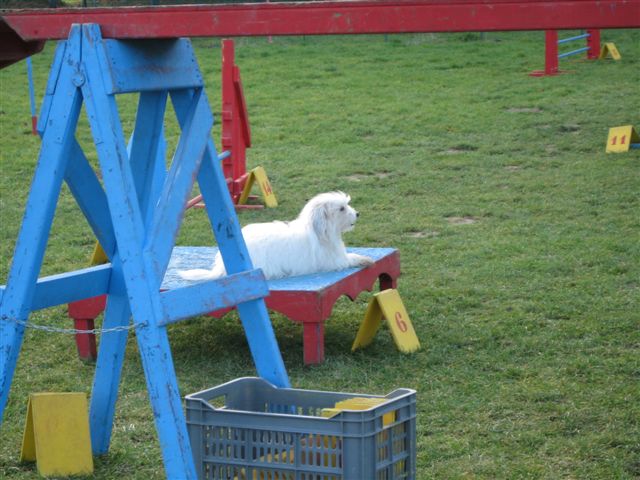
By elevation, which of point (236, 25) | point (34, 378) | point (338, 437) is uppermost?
point (236, 25)

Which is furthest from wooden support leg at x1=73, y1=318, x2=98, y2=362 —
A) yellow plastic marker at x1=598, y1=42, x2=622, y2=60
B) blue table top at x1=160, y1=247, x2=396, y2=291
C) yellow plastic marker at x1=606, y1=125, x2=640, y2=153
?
yellow plastic marker at x1=598, y1=42, x2=622, y2=60

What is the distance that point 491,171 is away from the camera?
417 inches

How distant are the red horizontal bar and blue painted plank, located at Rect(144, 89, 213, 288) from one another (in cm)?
46

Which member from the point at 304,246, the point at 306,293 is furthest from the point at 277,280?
the point at 306,293

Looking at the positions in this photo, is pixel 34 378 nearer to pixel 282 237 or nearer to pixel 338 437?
pixel 282 237

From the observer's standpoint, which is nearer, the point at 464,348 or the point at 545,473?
the point at 545,473

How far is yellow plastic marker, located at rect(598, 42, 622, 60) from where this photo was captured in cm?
1719

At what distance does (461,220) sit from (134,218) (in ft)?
18.1

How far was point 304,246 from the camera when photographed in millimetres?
6113

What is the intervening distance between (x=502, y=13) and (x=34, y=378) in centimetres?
336

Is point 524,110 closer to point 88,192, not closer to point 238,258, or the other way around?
point 238,258

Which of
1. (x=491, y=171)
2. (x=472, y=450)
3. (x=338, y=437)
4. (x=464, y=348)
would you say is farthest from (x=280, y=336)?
(x=491, y=171)

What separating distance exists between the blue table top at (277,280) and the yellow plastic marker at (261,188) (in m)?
2.81

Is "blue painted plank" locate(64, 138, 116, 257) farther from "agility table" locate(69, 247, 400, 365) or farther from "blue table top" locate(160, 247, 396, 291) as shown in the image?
"blue table top" locate(160, 247, 396, 291)
